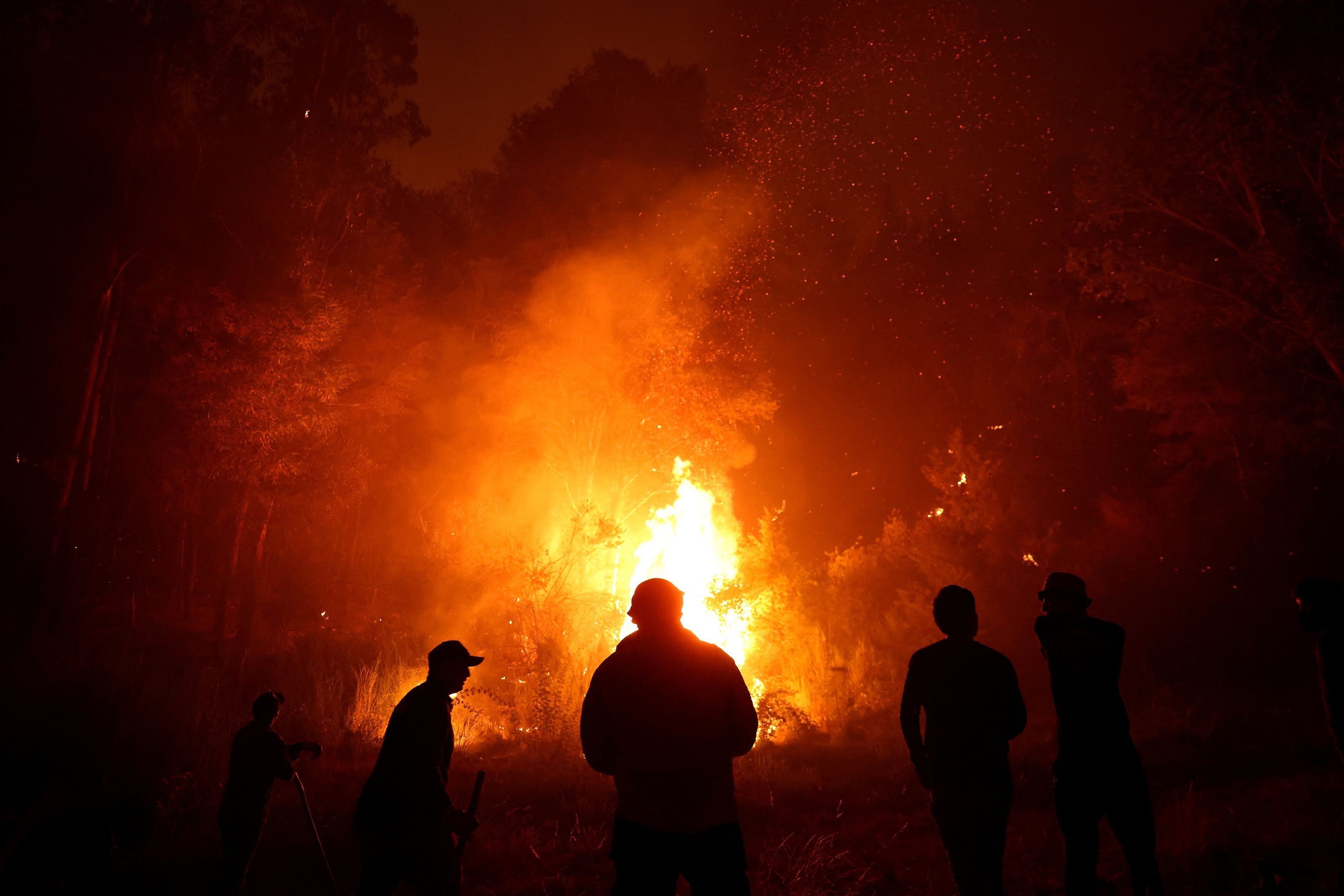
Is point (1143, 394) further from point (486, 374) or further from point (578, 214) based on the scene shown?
point (486, 374)

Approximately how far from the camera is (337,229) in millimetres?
20406

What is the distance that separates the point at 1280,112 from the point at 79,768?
20.6 metres

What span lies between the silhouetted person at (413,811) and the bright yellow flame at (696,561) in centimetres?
1111

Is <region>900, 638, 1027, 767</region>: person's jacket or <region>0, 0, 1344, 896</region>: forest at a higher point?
<region>0, 0, 1344, 896</region>: forest

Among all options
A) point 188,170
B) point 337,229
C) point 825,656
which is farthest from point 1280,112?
point 188,170

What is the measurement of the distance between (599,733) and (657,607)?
2.03 feet

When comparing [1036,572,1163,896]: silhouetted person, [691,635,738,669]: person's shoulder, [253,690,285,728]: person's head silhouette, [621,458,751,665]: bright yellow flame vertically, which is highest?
[621,458,751,665]: bright yellow flame

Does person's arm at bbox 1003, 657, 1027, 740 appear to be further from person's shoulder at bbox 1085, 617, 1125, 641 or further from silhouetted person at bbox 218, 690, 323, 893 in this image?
silhouetted person at bbox 218, 690, 323, 893

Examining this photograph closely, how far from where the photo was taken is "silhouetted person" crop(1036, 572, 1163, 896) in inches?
171

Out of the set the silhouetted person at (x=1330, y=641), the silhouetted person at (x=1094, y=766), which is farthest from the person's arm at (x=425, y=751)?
the silhouetted person at (x=1330, y=641)

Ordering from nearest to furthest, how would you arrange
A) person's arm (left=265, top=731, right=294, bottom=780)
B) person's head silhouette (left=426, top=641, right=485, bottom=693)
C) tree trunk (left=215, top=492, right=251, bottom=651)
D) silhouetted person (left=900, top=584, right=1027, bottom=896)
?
1. silhouetted person (left=900, top=584, right=1027, bottom=896)
2. person's head silhouette (left=426, top=641, right=485, bottom=693)
3. person's arm (left=265, top=731, right=294, bottom=780)
4. tree trunk (left=215, top=492, right=251, bottom=651)

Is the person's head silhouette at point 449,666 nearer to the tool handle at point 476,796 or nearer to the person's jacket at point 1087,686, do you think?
the tool handle at point 476,796

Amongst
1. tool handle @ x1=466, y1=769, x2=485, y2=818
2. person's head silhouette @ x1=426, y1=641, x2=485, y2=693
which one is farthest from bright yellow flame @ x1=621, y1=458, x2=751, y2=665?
person's head silhouette @ x1=426, y1=641, x2=485, y2=693

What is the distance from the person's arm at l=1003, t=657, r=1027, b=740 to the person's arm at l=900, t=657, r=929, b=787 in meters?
0.43
